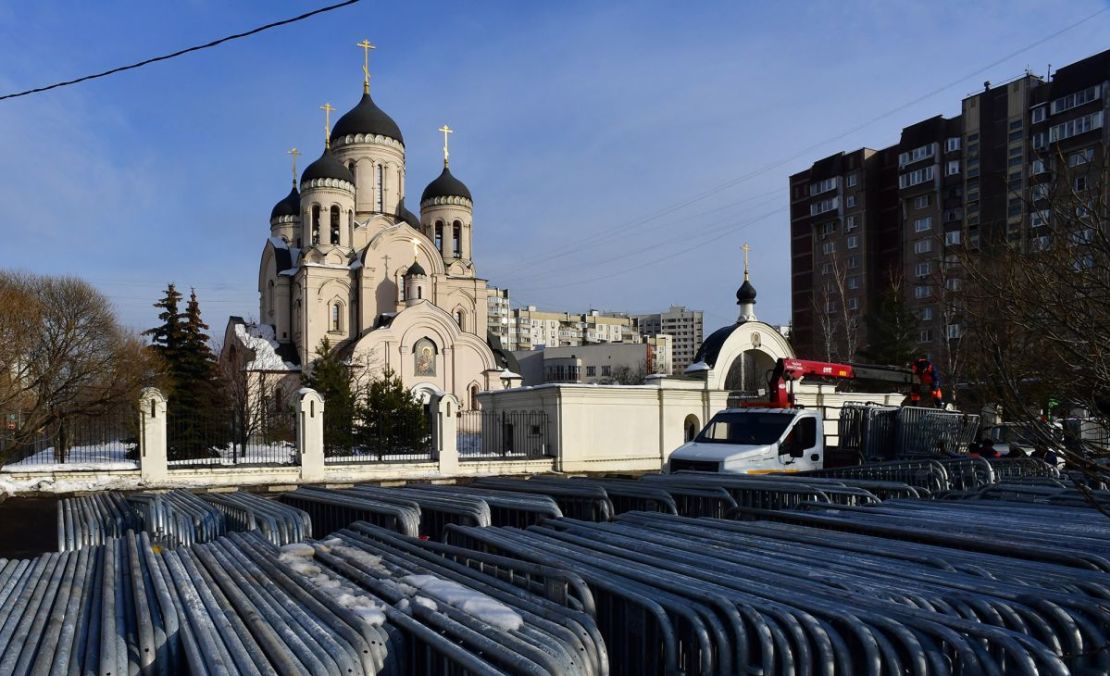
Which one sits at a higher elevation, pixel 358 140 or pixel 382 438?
pixel 358 140

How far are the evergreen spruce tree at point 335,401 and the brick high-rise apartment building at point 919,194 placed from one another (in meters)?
23.9

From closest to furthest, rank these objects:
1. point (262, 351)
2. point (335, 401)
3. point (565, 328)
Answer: point (335, 401) < point (262, 351) < point (565, 328)

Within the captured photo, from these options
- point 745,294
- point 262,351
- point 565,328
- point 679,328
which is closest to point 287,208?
point 262,351

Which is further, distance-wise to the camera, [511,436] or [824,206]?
[824,206]

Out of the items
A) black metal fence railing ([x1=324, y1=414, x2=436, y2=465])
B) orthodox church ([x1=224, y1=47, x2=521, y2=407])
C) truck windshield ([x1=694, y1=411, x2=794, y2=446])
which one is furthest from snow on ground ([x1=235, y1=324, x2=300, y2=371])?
truck windshield ([x1=694, y1=411, x2=794, y2=446])

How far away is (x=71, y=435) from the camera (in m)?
19.3

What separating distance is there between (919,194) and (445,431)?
44209 mm

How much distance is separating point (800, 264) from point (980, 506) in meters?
56.0

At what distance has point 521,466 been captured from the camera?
20.3 m

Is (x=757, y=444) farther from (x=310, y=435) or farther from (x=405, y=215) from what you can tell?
(x=405, y=215)

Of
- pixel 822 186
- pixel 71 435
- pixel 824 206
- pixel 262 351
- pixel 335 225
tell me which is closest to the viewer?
pixel 71 435

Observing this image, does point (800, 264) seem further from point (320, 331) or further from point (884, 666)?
point (884, 666)

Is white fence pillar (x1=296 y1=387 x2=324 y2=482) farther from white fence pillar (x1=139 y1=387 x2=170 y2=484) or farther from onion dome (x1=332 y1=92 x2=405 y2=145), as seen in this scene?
onion dome (x1=332 y1=92 x2=405 y2=145)

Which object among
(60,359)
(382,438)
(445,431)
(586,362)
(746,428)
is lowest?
(382,438)
